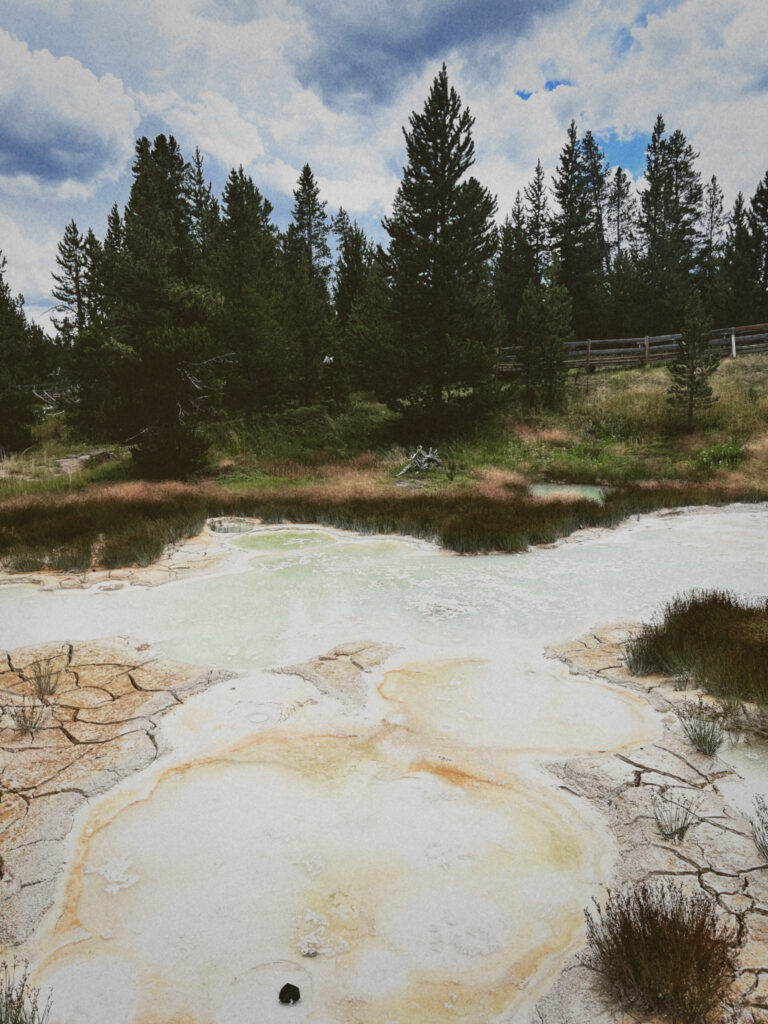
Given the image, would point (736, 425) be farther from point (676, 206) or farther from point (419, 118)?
point (676, 206)

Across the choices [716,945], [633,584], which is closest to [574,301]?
[633,584]

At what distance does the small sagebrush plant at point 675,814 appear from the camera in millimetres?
2846

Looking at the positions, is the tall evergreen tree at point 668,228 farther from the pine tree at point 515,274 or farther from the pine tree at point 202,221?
the pine tree at point 202,221

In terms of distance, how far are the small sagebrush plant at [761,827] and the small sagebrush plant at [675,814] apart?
263 mm

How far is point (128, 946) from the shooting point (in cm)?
237

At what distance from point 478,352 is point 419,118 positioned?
8.40 m

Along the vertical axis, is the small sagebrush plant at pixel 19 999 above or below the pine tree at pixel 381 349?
below

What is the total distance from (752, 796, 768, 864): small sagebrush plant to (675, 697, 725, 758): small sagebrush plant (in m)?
0.46

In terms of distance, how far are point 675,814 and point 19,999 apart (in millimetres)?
2967

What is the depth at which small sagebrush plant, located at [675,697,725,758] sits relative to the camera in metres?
3.57

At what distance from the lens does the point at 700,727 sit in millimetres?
3730

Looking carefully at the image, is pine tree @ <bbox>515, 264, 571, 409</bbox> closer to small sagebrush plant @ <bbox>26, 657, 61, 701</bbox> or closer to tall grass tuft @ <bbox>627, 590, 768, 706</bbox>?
tall grass tuft @ <bbox>627, 590, 768, 706</bbox>

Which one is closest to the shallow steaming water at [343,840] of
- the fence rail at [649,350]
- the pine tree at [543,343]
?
the pine tree at [543,343]

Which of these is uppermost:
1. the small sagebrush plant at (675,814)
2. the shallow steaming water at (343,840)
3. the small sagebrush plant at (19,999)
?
the small sagebrush plant at (19,999)
